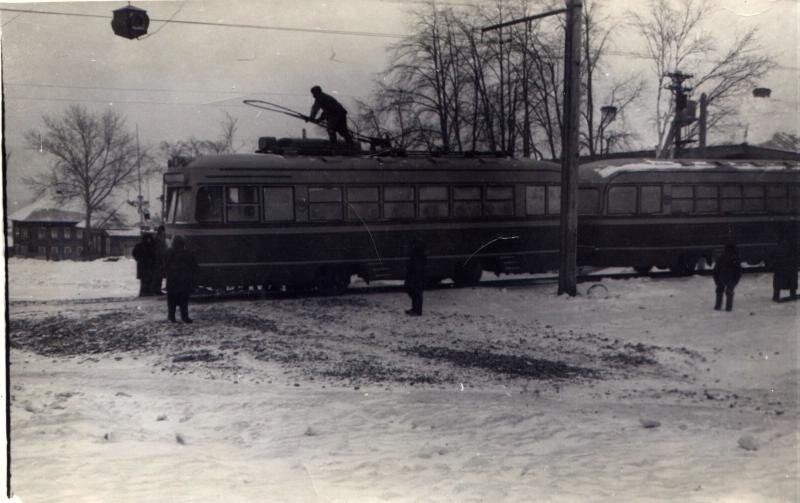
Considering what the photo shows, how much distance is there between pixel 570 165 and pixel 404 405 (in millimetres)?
7762

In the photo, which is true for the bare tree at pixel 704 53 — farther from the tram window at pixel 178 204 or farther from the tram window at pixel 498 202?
the tram window at pixel 178 204

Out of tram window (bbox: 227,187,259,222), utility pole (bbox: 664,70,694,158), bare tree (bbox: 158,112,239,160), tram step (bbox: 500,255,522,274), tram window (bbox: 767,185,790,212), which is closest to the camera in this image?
bare tree (bbox: 158,112,239,160)

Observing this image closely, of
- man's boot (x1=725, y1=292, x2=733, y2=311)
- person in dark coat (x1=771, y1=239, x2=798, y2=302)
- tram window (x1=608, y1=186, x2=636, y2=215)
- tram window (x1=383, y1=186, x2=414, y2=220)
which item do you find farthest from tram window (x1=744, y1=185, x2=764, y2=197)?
tram window (x1=383, y1=186, x2=414, y2=220)

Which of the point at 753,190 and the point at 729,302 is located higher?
the point at 753,190

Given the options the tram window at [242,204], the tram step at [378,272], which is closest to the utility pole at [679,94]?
the tram step at [378,272]

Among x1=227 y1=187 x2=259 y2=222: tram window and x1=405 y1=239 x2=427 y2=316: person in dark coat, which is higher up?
x1=227 y1=187 x2=259 y2=222: tram window

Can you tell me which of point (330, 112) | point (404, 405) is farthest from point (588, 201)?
point (404, 405)

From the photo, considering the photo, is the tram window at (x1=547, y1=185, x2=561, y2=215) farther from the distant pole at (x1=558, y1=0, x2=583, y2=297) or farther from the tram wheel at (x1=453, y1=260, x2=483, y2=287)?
the tram wheel at (x1=453, y1=260, x2=483, y2=287)

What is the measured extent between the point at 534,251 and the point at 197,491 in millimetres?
10288

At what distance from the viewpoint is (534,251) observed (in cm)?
1455

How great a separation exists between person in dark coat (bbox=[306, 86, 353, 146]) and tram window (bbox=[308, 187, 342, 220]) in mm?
1771

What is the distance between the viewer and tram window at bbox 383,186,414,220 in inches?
521

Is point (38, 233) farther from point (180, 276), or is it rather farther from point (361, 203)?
point (361, 203)

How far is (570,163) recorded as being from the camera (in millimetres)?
13344
